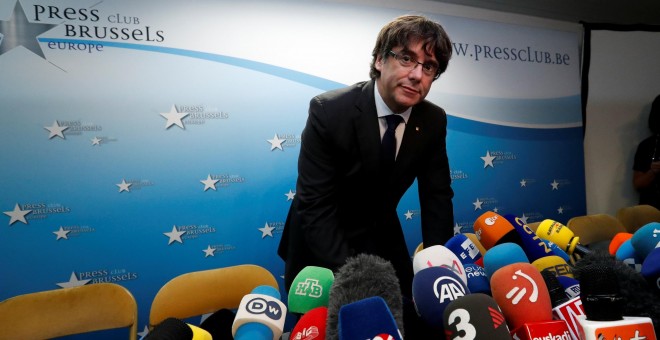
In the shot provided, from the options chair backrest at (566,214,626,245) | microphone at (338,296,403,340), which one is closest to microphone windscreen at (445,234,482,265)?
microphone at (338,296,403,340)

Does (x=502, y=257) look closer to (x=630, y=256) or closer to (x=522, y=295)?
(x=522, y=295)

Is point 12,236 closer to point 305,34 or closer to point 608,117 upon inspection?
point 305,34

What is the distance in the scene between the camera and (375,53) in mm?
1292

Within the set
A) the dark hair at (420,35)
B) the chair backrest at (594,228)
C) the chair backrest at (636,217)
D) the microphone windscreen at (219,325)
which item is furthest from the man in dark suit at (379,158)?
the chair backrest at (636,217)

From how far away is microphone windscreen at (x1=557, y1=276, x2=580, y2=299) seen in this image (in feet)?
2.43

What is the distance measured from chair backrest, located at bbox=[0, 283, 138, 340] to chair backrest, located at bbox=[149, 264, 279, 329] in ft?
0.43

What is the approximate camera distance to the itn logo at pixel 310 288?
0.72 metres

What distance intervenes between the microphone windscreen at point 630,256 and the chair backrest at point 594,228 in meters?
1.23

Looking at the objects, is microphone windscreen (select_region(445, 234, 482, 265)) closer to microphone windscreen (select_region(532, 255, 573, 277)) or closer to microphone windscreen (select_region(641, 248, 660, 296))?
microphone windscreen (select_region(532, 255, 573, 277))

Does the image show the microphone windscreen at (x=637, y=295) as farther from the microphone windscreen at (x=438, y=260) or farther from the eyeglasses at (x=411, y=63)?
the eyeglasses at (x=411, y=63)

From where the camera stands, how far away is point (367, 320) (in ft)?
1.68

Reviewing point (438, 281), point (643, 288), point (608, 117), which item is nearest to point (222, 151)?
point (438, 281)

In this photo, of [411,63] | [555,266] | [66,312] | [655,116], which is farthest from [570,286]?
[655,116]

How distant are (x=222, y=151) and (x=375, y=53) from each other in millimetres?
1222
